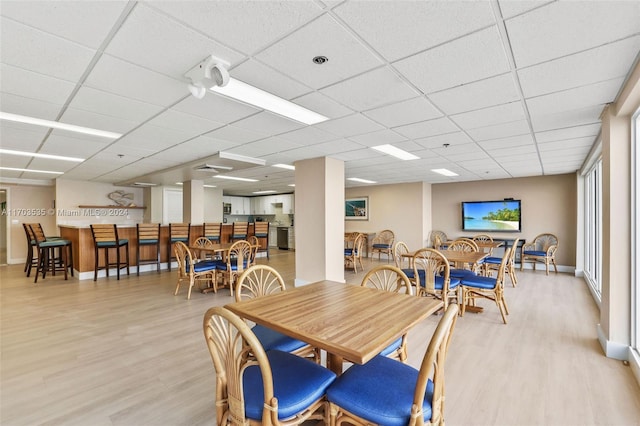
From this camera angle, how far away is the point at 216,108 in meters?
2.76

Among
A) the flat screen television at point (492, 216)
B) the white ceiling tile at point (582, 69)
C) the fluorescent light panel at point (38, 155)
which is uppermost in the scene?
the white ceiling tile at point (582, 69)

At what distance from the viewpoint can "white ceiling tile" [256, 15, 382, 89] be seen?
1624 mm

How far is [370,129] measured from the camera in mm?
3420

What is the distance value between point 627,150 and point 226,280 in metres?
5.54

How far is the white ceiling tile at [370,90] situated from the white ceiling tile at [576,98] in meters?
1.16

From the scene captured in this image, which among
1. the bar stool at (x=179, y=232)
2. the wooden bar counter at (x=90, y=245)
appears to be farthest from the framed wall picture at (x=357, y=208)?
the bar stool at (x=179, y=232)

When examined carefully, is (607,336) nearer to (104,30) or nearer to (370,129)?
(370,129)

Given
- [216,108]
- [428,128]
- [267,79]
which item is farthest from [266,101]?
[428,128]

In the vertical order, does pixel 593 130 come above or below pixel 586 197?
above

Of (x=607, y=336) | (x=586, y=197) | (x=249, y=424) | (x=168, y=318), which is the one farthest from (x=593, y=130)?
(x=168, y=318)

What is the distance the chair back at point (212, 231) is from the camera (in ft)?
23.4

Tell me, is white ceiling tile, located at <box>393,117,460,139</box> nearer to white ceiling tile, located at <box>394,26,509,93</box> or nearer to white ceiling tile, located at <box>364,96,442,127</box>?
white ceiling tile, located at <box>364,96,442,127</box>

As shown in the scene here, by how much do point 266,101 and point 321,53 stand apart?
89cm

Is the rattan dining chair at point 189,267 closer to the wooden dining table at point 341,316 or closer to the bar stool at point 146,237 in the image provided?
the bar stool at point 146,237
